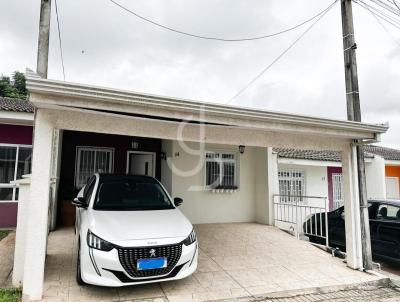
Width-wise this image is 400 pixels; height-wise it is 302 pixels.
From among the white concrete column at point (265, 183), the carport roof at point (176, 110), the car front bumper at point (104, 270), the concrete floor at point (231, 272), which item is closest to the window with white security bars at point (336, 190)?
the white concrete column at point (265, 183)

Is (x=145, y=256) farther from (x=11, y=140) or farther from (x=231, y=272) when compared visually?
(x=11, y=140)

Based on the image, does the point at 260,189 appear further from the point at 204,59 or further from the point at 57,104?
the point at 57,104

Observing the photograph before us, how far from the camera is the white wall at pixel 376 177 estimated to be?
13484 mm

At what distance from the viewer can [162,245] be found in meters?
4.00

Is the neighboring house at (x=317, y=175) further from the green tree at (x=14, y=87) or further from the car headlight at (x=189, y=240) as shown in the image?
the green tree at (x=14, y=87)

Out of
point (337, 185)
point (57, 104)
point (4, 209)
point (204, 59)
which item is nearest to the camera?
point (57, 104)

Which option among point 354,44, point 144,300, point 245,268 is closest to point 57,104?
point 144,300

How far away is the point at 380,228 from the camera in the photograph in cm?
652

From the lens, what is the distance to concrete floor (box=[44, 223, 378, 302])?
4137 mm

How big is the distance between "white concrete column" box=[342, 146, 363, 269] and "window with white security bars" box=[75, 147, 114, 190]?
712 centimetres

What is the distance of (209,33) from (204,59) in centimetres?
254

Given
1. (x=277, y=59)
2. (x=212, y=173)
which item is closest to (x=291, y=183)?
(x=212, y=173)

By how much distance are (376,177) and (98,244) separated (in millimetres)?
13974

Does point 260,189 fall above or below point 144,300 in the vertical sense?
above
